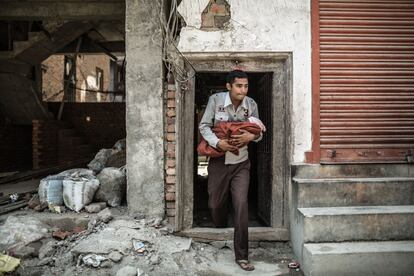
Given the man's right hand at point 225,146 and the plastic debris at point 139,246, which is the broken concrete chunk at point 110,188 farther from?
the man's right hand at point 225,146

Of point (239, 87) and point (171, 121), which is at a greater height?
point (239, 87)

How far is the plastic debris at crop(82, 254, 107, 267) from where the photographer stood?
3.67 metres

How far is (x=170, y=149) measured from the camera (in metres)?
4.60

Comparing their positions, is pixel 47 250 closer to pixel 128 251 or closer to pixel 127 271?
pixel 128 251

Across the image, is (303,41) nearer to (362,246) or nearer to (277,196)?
(277,196)

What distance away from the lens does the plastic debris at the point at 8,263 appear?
346cm

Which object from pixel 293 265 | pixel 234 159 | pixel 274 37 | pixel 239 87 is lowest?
pixel 293 265

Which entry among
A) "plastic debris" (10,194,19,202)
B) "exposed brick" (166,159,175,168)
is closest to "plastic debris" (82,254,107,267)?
"exposed brick" (166,159,175,168)

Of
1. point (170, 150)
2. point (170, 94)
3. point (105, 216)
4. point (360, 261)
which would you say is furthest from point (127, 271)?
point (360, 261)

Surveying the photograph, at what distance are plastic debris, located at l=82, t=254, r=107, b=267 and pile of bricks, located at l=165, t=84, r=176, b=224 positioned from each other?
3.73 feet

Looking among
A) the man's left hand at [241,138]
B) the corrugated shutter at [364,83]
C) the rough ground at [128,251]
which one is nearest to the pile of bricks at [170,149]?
the rough ground at [128,251]

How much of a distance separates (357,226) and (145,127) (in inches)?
109

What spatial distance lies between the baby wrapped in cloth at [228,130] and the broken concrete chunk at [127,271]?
1.46 m

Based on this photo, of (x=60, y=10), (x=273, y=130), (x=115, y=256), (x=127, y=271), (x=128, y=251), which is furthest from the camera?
(x=60, y=10)
